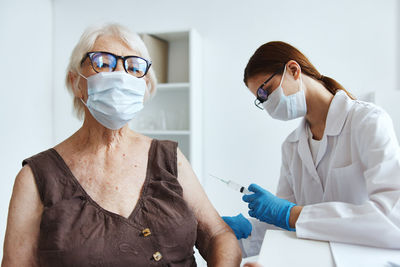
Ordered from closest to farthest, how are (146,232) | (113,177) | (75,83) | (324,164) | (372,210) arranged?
(372,210) < (146,232) < (113,177) < (75,83) < (324,164)

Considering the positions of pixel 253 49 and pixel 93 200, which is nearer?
pixel 93 200

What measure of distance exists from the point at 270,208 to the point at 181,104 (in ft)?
6.05

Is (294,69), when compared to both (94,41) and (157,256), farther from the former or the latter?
(157,256)

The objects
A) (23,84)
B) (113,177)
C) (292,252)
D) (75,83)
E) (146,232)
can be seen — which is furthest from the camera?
(23,84)

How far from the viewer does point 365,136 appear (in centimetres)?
111

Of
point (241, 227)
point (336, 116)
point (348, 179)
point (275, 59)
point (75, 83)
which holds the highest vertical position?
point (275, 59)

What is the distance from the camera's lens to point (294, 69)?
1.38 m

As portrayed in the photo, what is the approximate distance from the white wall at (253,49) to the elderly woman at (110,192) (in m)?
1.51

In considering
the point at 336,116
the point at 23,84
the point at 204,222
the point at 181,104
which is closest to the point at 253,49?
the point at 181,104

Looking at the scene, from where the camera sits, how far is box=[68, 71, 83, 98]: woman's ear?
1.24 meters

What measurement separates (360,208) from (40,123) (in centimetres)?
291

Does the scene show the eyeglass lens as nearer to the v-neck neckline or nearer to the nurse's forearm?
the v-neck neckline

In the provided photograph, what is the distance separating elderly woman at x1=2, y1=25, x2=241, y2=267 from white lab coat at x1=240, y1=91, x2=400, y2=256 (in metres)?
0.34

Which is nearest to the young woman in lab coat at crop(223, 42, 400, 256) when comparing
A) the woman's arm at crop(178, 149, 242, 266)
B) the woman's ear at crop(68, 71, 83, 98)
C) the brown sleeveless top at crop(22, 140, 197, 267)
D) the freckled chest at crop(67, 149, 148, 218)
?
the woman's arm at crop(178, 149, 242, 266)
